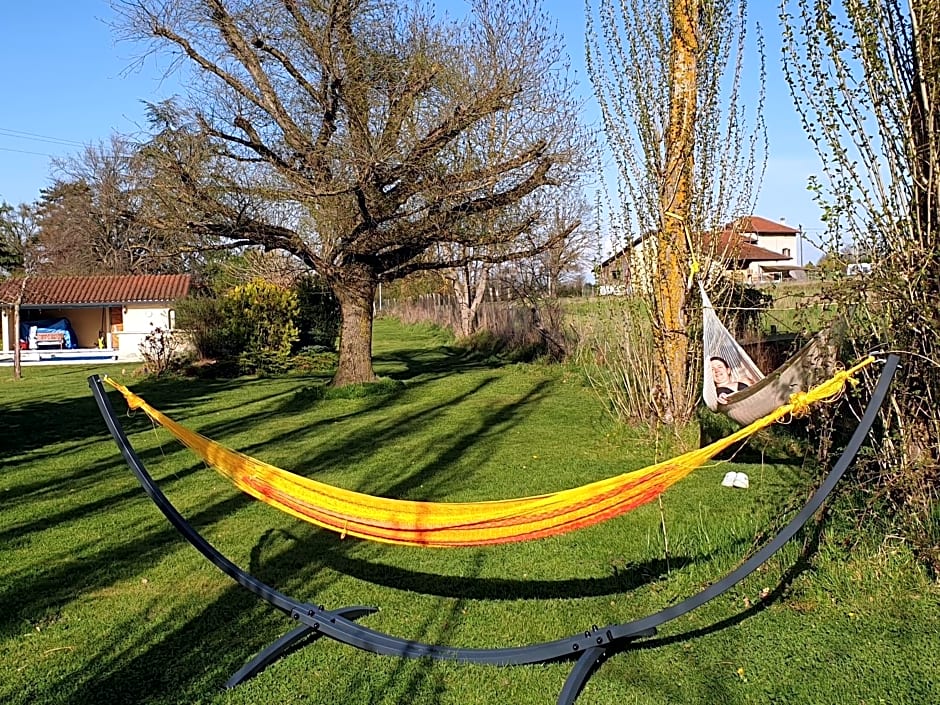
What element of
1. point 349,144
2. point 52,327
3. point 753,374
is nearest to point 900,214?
point 753,374

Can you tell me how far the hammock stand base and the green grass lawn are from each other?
82 millimetres

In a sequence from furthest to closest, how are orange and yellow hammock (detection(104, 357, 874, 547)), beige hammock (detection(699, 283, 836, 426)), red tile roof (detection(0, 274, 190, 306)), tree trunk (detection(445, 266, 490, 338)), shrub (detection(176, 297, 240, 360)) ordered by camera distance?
tree trunk (detection(445, 266, 490, 338)), red tile roof (detection(0, 274, 190, 306)), shrub (detection(176, 297, 240, 360)), beige hammock (detection(699, 283, 836, 426)), orange and yellow hammock (detection(104, 357, 874, 547))

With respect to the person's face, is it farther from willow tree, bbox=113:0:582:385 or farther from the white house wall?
the white house wall

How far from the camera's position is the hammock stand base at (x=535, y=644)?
2920 mm

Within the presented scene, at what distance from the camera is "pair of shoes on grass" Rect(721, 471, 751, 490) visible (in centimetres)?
620

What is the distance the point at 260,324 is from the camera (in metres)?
18.3

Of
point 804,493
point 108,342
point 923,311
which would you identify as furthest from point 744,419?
point 108,342

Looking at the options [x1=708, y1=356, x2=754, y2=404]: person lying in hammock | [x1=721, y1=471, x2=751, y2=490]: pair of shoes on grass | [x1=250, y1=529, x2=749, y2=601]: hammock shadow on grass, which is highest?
[x1=708, y1=356, x2=754, y2=404]: person lying in hammock

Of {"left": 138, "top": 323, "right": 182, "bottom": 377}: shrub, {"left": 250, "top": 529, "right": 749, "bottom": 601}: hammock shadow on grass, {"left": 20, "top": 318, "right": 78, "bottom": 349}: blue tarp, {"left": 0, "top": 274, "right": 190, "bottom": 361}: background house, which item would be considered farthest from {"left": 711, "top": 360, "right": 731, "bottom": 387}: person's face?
{"left": 20, "top": 318, "right": 78, "bottom": 349}: blue tarp

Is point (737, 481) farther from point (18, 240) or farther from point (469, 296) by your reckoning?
point (18, 240)

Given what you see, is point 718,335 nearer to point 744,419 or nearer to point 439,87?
point 744,419

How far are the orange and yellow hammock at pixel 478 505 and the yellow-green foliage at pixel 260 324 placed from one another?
48.4ft

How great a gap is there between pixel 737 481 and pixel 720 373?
82 cm

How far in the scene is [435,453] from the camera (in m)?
8.33
